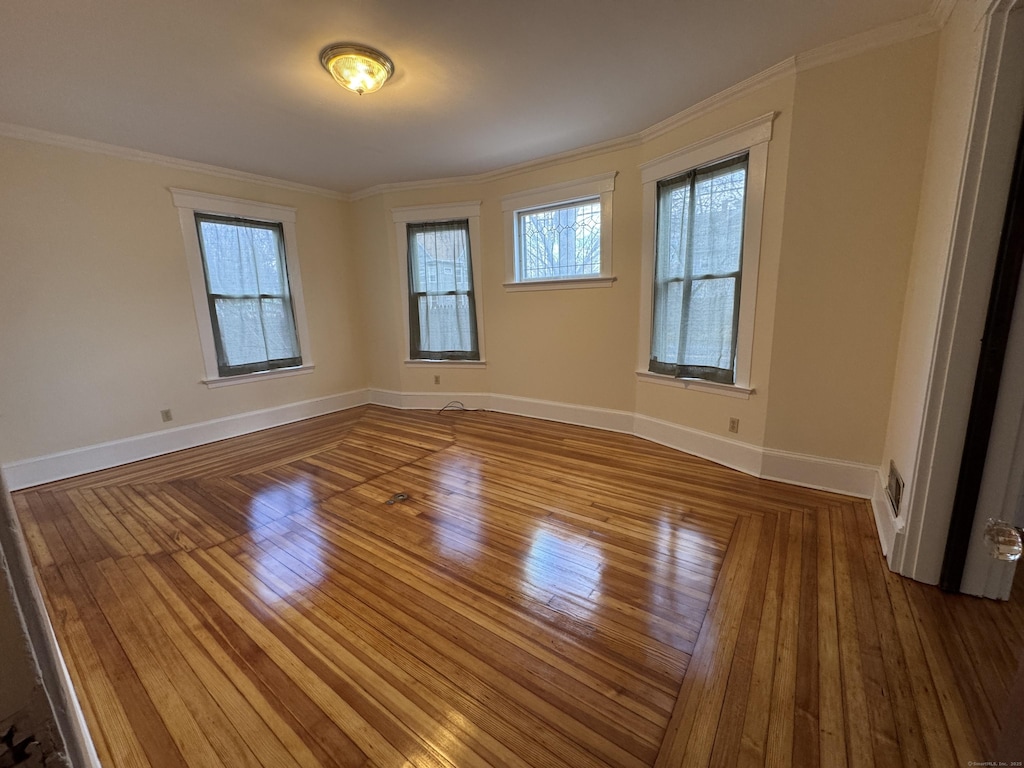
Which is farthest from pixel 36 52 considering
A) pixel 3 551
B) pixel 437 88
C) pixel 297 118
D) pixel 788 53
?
pixel 788 53

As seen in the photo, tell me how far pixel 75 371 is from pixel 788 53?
17.6ft

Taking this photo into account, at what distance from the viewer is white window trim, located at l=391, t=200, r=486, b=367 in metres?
4.32

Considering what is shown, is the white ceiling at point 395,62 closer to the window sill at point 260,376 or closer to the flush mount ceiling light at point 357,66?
the flush mount ceiling light at point 357,66

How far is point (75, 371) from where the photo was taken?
123 inches

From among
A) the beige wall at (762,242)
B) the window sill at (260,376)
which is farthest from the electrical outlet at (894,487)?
the window sill at (260,376)

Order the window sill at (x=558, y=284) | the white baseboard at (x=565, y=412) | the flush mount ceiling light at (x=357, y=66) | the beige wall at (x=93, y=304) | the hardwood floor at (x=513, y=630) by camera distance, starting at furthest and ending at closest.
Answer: the white baseboard at (x=565, y=412) < the window sill at (x=558, y=284) < the beige wall at (x=93, y=304) < the flush mount ceiling light at (x=357, y=66) < the hardwood floor at (x=513, y=630)

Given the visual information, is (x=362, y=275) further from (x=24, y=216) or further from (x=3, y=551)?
(x=3, y=551)

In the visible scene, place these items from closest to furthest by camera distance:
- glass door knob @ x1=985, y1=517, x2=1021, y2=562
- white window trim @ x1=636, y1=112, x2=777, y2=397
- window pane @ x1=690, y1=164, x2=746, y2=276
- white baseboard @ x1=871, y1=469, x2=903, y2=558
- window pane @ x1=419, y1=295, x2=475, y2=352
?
glass door knob @ x1=985, y1=517, x2=1021, y2=562 < white baseboard @ x1=871, y1=469, x2=903, y2=558 < white window trim @ x1=636, y1=112, x2=777, y2=397 < window pane @ x1=690, y1=164, x2=746, y2=276 < window pane @ x1=419, y1=295, x2=475, y2=352

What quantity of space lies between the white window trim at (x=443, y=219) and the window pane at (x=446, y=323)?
0.12m

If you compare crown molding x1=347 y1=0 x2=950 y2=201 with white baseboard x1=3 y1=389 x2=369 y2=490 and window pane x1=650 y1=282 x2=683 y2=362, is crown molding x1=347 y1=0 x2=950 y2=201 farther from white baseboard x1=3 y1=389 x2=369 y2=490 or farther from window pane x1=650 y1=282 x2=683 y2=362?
white baseboard x1=3 y1=389 x2=369 y2=490

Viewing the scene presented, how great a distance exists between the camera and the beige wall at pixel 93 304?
2.87m

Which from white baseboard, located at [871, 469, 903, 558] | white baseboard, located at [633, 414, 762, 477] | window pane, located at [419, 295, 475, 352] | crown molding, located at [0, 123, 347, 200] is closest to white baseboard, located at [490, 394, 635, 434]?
white baseboard, located at [633, 414, 762, 477]

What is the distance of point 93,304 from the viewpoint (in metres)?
3.17

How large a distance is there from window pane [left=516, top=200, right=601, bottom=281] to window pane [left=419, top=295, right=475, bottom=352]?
80cm
